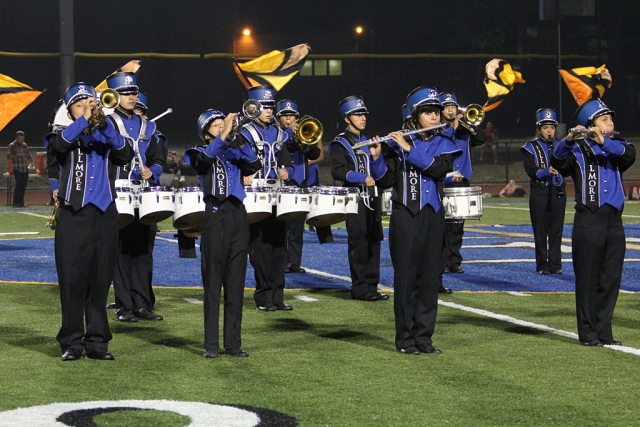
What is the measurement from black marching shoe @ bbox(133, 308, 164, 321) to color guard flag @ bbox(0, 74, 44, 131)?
7.29 meters

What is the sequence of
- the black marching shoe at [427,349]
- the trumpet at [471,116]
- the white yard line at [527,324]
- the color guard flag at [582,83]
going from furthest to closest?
the color guard flag at [582,83] < the trumpet at [471,116] < the white yard line at [527,324] < the black marching shoe at [427,349]

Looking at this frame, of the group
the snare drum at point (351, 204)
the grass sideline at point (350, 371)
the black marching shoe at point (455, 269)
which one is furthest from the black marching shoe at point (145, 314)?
the black marching shoe at point (455, 269)

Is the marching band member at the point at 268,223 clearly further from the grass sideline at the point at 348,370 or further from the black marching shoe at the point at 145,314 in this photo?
the black marching shoe at the point at 145,314

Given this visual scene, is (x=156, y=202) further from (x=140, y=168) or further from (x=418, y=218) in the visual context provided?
(x=418, y=218)

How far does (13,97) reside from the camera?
17.4 metres

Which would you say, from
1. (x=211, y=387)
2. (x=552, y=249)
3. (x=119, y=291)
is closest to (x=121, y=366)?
(x=211, y=387)

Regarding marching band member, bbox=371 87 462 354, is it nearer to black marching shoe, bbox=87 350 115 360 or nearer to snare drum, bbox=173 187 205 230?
snare drum, bbox=173 187 205 230

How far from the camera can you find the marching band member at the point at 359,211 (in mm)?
11320

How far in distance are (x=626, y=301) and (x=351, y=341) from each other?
11.8 feet

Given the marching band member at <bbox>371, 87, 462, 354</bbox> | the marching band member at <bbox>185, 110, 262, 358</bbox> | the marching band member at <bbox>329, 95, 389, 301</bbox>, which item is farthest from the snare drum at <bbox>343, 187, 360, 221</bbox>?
the marching band member at <bbox>185, 110, 262, 358</bbox>

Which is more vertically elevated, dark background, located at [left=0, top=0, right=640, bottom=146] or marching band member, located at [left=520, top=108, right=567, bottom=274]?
dark background, located at [left=0, top=0, right=640, bottom=146]

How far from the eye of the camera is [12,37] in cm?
4394

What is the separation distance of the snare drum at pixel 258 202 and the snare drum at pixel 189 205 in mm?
371

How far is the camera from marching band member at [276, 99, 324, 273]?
11602mm
